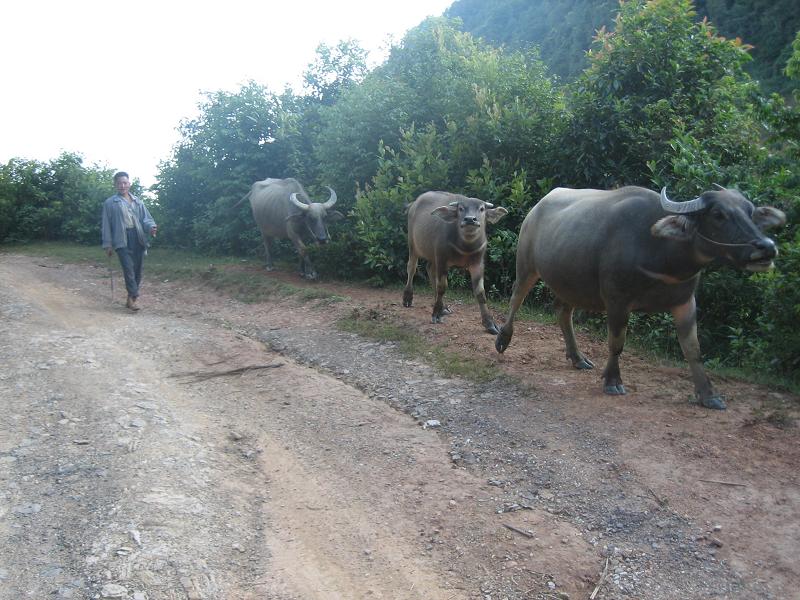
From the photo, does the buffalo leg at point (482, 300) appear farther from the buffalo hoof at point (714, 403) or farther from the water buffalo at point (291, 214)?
the water buffalo at point (291, 214)

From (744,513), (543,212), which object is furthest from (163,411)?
(744,513)

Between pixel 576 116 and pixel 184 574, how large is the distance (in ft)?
30.3

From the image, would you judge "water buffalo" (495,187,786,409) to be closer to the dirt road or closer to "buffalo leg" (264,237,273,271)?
the dirt road

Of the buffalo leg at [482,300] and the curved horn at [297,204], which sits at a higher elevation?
Answer: the curved horn at [297,204]

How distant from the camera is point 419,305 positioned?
33.6ft

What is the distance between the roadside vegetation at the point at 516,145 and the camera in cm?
744

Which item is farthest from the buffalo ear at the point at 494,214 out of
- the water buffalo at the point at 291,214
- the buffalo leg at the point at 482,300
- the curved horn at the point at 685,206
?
the water buffalo at the point at 291,214

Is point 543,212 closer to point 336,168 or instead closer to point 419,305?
point 419,305

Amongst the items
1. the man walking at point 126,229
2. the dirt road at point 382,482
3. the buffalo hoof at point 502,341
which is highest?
the man walking at point 126,229

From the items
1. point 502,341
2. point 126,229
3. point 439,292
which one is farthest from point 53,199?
point 502,341

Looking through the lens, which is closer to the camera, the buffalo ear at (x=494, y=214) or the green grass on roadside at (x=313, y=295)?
the green grass on roadside at (x=313, y=295)

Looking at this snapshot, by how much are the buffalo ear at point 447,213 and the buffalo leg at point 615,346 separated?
10.7ft

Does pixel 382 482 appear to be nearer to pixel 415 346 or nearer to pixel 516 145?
pixel 415 346

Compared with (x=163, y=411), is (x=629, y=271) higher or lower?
higher
